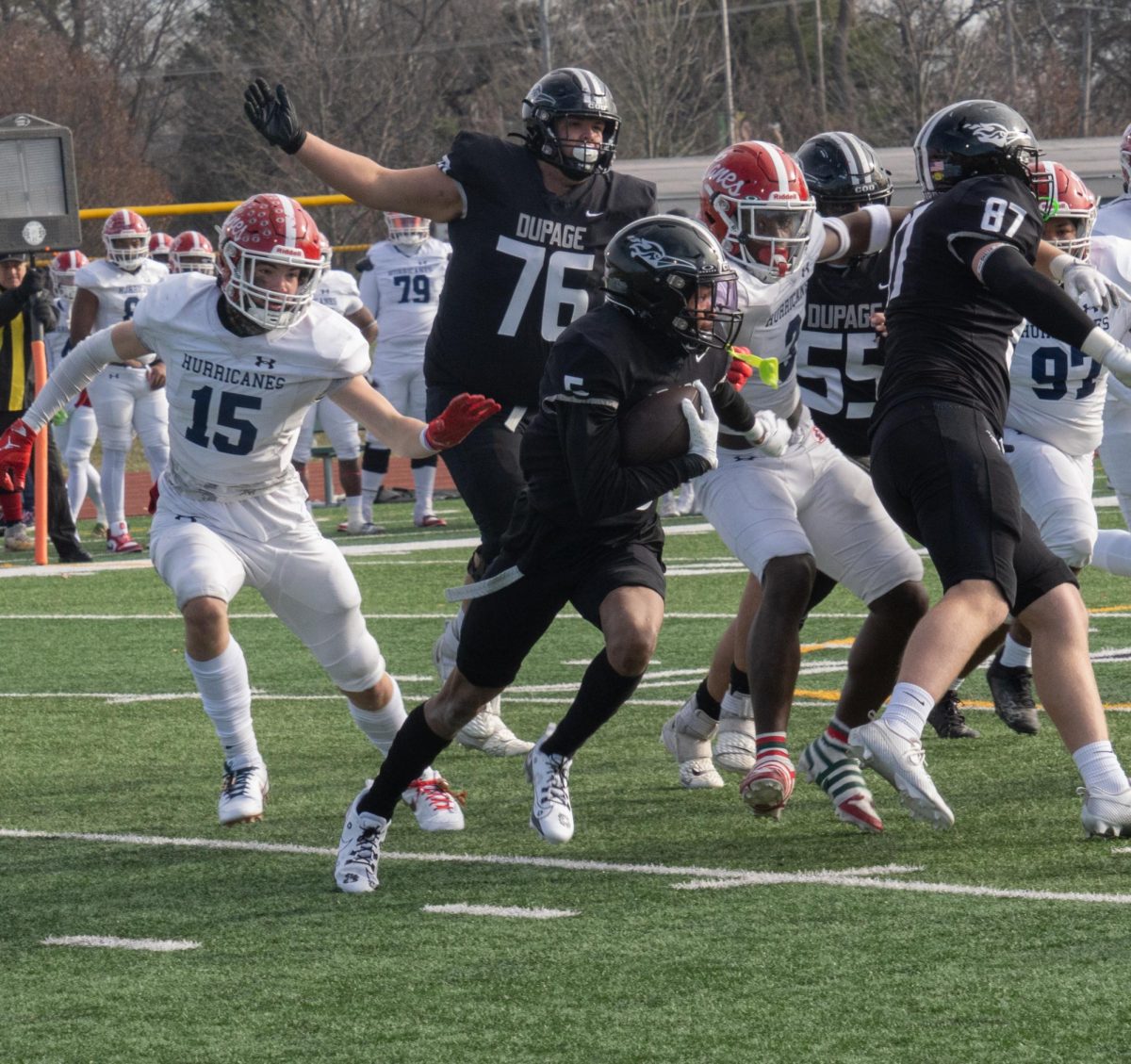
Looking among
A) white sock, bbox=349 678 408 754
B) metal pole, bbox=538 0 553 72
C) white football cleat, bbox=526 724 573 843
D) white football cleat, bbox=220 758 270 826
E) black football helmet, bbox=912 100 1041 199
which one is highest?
black football helmet, bbox=912 100 1041 199

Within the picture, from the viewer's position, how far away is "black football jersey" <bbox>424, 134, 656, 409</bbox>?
647 cm

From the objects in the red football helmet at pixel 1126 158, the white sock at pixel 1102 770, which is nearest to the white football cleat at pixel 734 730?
the white sock at pixel 1102 770

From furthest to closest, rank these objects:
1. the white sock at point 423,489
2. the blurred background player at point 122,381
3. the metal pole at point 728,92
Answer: the metal pole at point 728,92
the white sock at point 423,489
the blurred background player at point 122,381

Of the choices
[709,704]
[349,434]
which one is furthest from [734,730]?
[349,434]

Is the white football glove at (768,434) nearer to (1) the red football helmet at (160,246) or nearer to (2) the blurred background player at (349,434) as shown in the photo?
(2) the blurred background player at (349,434)

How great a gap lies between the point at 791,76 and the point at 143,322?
35.0m

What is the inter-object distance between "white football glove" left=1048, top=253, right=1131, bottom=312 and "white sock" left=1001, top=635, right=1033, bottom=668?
1.84m

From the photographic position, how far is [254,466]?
606 cm

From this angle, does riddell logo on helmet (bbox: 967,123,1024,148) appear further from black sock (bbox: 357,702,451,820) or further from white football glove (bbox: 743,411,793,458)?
black sock (bbox: 357,702,451,820)

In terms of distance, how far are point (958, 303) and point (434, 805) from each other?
1.88 m

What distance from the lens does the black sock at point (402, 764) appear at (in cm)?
510

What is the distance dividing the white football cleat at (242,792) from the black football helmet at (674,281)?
173 centimetres

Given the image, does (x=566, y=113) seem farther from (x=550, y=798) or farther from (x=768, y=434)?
(x=550, y=798)

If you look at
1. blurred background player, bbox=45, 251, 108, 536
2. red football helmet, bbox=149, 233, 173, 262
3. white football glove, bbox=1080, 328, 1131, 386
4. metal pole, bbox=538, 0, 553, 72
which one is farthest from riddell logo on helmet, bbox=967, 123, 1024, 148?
metal pole, bbox=538, 0, 553, 72
